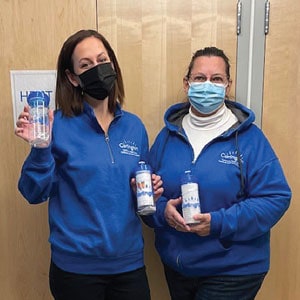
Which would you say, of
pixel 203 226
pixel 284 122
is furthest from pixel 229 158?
pixel 284 122

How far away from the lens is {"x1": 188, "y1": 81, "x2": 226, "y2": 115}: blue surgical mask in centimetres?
140

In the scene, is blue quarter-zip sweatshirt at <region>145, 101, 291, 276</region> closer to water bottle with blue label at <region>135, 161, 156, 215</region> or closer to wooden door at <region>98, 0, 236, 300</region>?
water bottle with blue label at <region>135, 161, 156, 215</region>

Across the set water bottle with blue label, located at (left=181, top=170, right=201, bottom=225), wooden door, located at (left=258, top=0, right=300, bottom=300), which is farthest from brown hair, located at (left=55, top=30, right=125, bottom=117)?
wooden door, located at (left=258, top=0, right=300, bottom=300)

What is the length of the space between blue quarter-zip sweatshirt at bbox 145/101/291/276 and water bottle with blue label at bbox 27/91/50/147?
0.48 m

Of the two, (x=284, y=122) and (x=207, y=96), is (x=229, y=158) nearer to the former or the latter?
(x=207, y=96)

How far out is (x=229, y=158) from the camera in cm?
138

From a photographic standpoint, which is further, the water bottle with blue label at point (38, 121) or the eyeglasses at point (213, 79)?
the eyeglasses at point (213, 79)

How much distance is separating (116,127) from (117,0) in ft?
2.00

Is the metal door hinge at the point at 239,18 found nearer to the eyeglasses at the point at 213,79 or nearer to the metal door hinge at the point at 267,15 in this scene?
the metal door hinge at the point at 267,15

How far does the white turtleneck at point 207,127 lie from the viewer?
1.42 metres

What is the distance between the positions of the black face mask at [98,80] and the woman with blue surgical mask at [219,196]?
1.02 feet

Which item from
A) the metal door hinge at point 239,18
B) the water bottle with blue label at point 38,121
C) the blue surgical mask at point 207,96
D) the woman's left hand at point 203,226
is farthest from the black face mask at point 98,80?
the metal door hinge at point 239,18

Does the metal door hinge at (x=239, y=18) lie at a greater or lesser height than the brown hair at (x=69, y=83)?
greater

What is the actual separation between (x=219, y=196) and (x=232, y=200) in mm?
52
